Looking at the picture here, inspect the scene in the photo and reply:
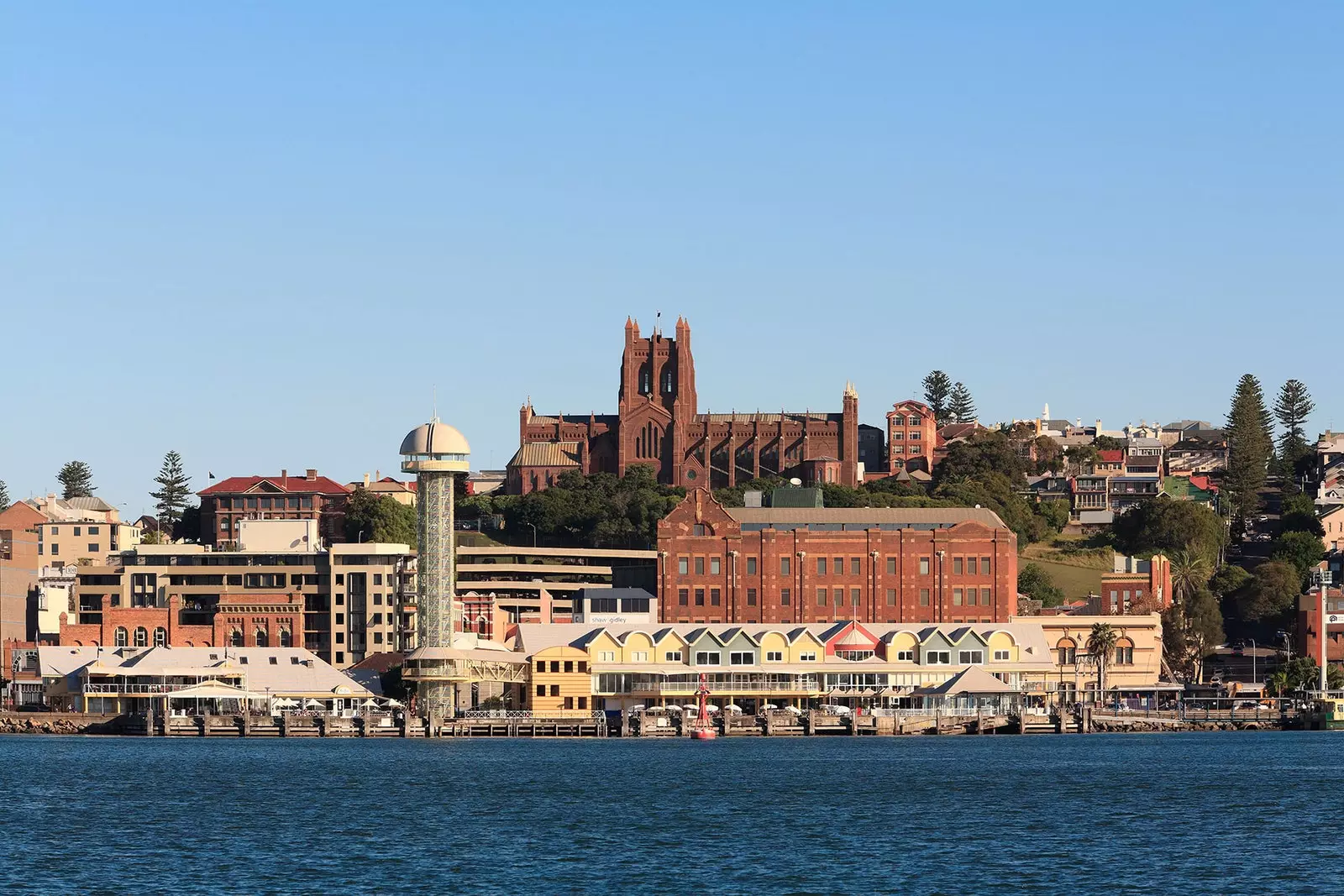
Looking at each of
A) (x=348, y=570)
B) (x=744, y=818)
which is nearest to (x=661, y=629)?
(x=348, y=570)

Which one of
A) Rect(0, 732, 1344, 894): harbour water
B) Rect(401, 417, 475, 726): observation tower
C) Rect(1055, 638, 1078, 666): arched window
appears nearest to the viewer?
Rect(0, 732, 1344, 894): harbour water

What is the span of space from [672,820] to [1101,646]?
279ft

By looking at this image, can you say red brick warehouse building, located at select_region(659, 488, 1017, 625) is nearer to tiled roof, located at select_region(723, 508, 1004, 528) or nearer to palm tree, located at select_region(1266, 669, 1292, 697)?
tiled roof, located at select_region(723, 508, 1004, 528)

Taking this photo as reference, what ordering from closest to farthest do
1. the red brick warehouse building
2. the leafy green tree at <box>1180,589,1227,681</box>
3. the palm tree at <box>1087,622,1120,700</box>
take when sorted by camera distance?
the palm tree at <box>1087,622,1120,700</box> → the red brick warehouse building → the leafy green tree at <box>1180,589,1227,681</box>

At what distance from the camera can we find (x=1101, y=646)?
16575 cm

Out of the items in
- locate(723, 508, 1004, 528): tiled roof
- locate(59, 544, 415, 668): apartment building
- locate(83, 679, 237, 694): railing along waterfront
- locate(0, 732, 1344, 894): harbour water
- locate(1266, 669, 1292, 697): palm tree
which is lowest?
→ locate(0, 732, 1344, 894): harbour water

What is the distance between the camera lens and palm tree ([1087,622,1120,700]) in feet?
544

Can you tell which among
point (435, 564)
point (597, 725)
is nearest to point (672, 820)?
point (597, 725)

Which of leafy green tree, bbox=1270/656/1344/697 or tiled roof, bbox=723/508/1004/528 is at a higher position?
tiled roof, bbox=723/508/1004/528

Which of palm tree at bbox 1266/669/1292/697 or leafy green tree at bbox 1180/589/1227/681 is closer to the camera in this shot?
palm tree at bbox 1266/669/1292/697

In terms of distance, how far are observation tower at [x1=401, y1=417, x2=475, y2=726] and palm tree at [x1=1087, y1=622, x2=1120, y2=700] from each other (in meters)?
44.7

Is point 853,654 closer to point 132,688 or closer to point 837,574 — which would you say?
point 837,574

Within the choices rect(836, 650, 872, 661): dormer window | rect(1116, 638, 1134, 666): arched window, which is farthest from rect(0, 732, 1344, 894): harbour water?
rect(1116, 638, 1134, 666): arched window

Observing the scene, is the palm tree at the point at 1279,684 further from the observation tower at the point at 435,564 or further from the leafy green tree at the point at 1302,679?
the observation tower at the point at 435,564
